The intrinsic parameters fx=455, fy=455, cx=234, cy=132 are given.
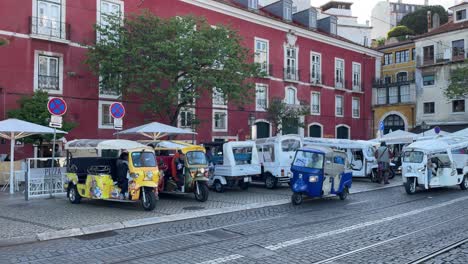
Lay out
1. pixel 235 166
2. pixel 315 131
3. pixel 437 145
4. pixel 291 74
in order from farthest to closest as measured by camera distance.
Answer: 1. pixel 315 131
2. pixel 291 74
3. pixel 437 145
4. pixel 235 166

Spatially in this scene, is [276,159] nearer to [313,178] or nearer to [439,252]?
[313,178]

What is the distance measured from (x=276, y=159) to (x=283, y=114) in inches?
485

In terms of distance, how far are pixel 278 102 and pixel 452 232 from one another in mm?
21770

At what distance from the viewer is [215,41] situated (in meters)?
23.0

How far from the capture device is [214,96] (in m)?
29.2

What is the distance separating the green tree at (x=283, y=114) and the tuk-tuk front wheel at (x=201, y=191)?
652 inches

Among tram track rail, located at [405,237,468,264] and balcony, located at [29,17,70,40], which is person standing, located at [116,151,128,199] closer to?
tram track rail, located at [405,237,468,264]

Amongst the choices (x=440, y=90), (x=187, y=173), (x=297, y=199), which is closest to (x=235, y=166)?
(x=187, y=173)

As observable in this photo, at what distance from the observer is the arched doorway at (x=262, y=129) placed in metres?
33.8

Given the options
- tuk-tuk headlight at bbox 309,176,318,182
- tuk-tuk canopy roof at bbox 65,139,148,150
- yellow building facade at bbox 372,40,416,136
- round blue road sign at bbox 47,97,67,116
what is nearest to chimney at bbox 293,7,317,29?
yellow building facade at bbox 372,40,416,136

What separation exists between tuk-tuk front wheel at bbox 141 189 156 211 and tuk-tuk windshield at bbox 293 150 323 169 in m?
4.72

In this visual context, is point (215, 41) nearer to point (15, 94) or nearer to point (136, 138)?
point (136, 138)

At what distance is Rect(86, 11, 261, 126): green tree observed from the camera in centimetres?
2200

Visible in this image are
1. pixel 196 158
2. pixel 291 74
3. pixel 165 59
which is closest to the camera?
pixel 196 158
